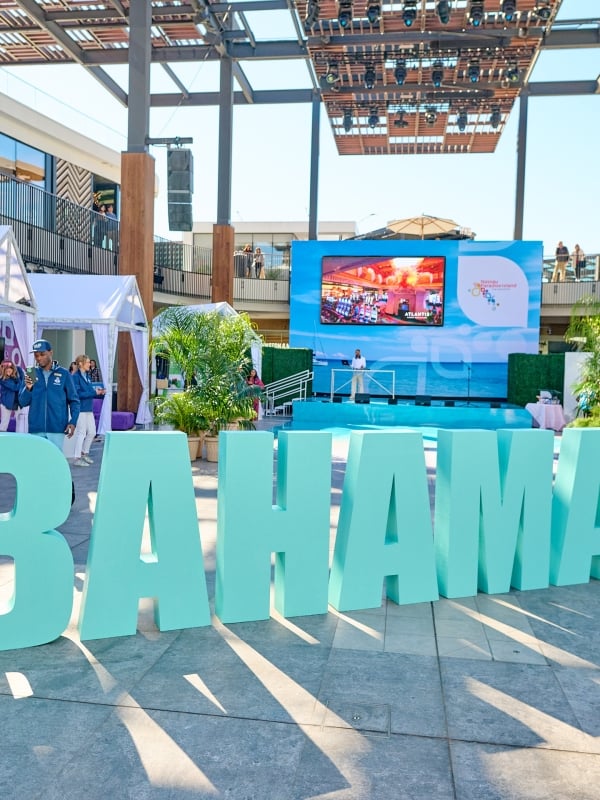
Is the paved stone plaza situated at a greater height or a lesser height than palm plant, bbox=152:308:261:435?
lesser

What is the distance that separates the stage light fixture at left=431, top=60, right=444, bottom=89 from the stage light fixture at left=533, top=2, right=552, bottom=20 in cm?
292

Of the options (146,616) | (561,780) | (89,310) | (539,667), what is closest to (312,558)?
(146,616)

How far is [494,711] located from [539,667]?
20.3 inches

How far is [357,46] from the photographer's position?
1606 centimetres

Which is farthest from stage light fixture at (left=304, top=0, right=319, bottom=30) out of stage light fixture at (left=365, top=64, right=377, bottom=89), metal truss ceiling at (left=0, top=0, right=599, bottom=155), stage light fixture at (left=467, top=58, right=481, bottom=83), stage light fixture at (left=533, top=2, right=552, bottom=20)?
stage light fixture at (left=533, top=2, right=552, bottom=20)

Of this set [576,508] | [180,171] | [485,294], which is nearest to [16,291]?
[180,171]

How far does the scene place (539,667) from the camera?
2893mm

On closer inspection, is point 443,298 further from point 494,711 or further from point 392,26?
point 494,711

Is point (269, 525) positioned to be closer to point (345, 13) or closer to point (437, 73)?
point (345, 13)

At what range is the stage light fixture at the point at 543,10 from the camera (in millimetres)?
14102

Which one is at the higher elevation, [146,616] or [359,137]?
[359,137]

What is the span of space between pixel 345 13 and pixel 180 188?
19.7 ft

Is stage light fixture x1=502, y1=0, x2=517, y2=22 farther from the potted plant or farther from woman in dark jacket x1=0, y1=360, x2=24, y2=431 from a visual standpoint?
woman in dark jacket x1=0, y1=360, x2=24, y2=431

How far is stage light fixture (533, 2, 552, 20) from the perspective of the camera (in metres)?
14.1
